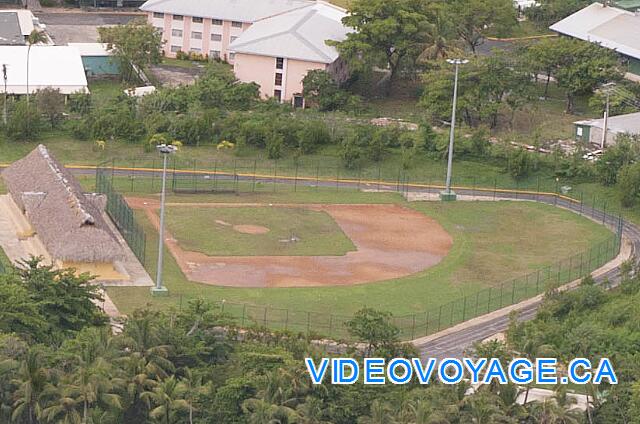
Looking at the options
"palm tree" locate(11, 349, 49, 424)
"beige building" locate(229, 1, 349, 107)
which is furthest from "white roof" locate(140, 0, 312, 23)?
"palm tree" locate(11, 349, 49, 424)

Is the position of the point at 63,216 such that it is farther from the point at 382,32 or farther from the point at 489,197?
the point at 382,32

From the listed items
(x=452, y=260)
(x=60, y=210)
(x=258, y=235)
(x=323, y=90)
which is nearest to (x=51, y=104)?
(x=323, y=90)

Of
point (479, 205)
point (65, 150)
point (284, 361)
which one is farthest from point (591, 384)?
point (65, 150)

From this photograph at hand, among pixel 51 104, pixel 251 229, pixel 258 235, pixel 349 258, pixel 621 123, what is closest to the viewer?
pixel 349 258

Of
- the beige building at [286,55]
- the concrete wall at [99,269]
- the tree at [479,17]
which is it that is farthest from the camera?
the tree at [479,17]

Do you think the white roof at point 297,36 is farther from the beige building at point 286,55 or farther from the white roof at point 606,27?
the white roof at point 606,27

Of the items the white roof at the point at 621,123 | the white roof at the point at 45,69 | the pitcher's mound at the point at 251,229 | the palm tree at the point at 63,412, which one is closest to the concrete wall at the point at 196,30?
the white roof at the point at 45,69
